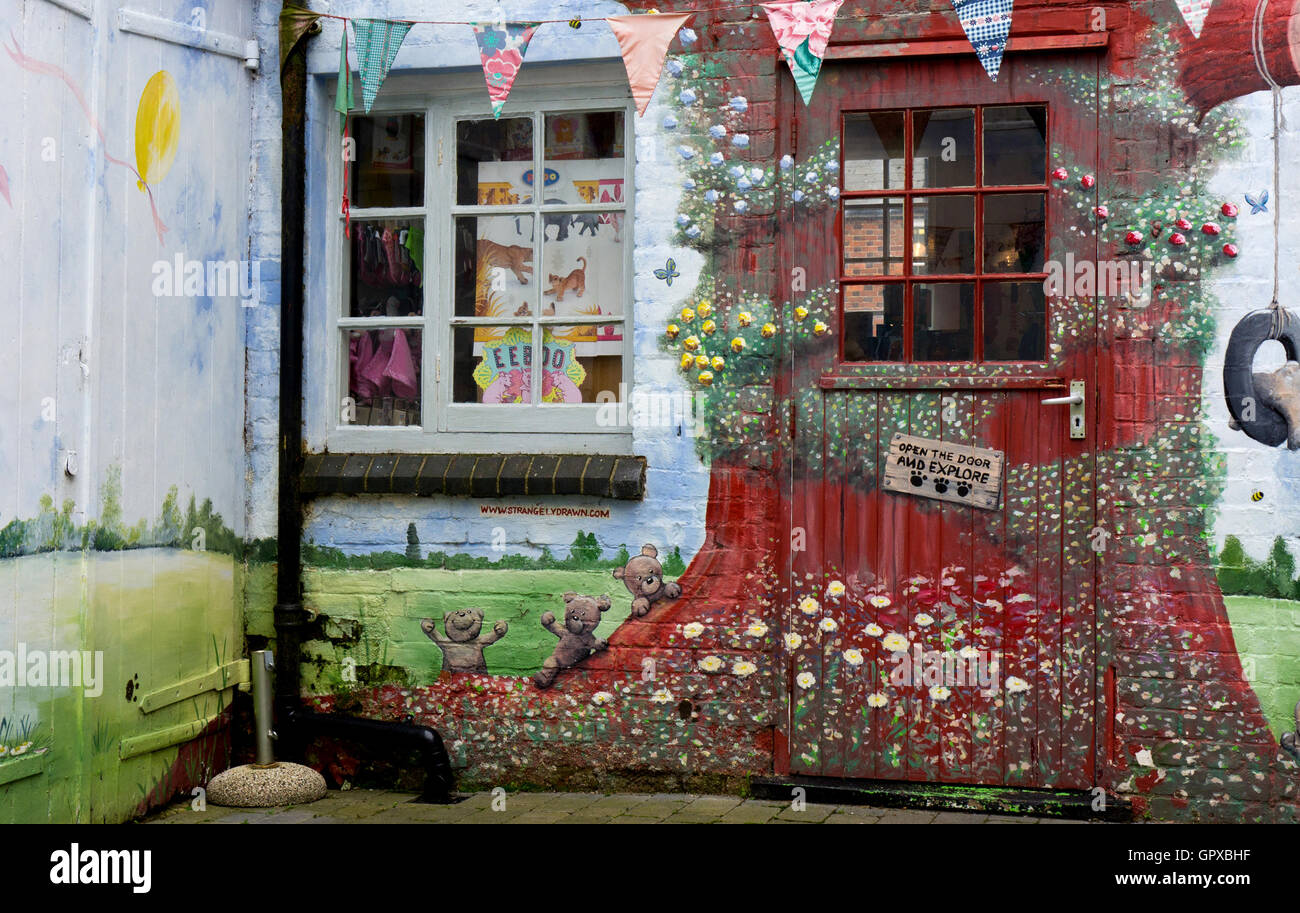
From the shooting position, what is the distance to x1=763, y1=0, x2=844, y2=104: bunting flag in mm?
4719

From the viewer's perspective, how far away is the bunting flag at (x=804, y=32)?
4.72m

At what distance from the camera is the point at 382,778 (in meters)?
5.55

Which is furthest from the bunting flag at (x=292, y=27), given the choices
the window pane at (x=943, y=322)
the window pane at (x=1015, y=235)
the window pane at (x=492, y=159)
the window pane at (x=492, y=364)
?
the window pane at (x=1015, y=235)

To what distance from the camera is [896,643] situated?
5109 mm

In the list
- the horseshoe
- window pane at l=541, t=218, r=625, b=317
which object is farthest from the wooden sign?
window pane at l=541, t=218, r=625, b=317

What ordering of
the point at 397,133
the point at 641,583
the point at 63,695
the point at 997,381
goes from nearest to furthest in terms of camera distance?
the point at 63,695, the point at 997,381, the point at 641,583, the point at 397,133

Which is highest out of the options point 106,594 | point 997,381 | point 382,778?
point 997,381

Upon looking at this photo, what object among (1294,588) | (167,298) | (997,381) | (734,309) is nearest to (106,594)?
(167,298)

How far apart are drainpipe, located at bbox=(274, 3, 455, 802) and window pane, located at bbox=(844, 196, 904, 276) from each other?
2293 mm

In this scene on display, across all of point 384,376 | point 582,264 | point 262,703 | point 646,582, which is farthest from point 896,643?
point 262,703

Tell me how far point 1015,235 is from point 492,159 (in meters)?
2.19

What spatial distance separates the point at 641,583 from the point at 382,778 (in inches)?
54.5

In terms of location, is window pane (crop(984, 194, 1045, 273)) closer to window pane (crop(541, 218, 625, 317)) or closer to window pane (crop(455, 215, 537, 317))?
→ window pane (crop(541, 218, 625, 317))

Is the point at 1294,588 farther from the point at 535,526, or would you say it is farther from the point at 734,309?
the point at 535,526
